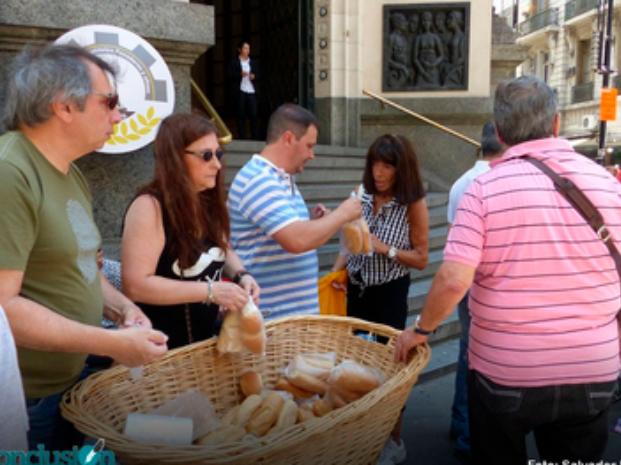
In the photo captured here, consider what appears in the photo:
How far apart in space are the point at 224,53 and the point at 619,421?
1088 centimetres

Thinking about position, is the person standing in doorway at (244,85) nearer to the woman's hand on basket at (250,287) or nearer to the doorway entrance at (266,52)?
the doorway entrance at (266,52)

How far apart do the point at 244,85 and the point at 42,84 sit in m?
8.53

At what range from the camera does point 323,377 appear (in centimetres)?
204

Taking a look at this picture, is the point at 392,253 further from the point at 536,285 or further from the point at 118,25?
the point at 118,25

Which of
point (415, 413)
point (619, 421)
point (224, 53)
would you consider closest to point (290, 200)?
point (415, 413)

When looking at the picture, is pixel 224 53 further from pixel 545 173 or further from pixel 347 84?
pixel 545 173

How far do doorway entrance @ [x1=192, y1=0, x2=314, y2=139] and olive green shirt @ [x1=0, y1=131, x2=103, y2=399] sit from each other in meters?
6.40

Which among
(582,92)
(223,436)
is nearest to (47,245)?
(223,436)

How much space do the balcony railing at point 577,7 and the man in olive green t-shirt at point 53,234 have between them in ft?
123

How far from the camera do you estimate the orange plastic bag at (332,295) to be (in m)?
3.46

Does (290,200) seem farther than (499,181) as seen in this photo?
Yes

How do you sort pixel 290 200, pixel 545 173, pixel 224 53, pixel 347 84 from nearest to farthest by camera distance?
pixel 545 173 < pixel 290 200 < pixel 347 84 < pixel 224 53

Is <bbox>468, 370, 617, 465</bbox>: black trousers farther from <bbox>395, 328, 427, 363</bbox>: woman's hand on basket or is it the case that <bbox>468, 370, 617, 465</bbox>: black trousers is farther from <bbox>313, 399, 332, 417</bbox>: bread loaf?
<bbox>313, 399, 332, 417</bbox>: bread loaf

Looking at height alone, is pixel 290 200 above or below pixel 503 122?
below
